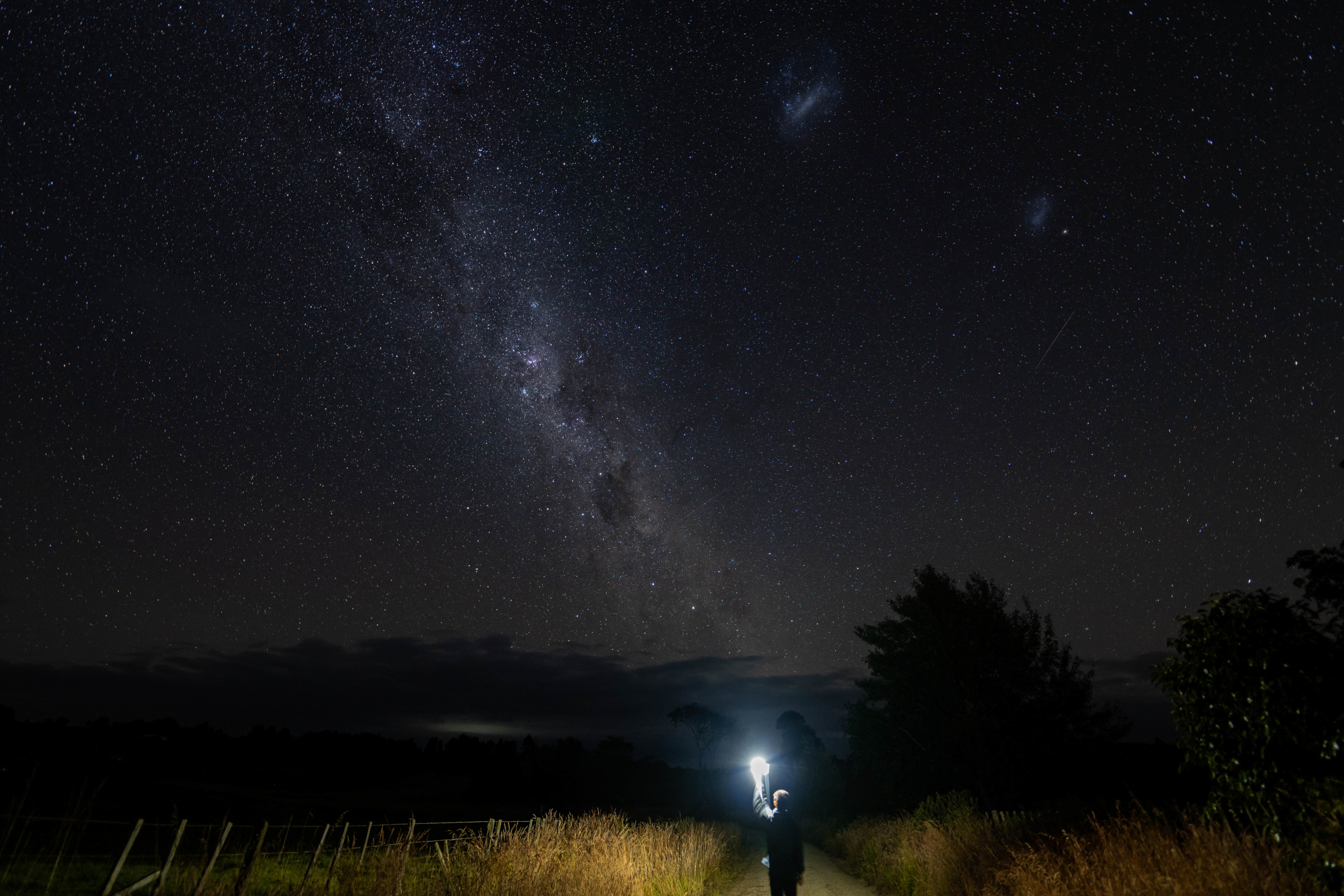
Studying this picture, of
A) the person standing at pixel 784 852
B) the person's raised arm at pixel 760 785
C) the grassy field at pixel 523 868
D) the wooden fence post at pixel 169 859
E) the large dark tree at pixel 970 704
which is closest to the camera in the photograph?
the wooden fence post at pixel 169 859

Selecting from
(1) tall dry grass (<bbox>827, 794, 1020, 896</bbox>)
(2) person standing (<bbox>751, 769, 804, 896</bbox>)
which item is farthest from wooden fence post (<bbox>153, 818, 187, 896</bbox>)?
(1) tall dry grass (<bbox>827, 794, 1020, 896</bbox>)

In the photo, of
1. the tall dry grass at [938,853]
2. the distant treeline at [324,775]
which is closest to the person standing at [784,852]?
the tall dry grass at [938,853]

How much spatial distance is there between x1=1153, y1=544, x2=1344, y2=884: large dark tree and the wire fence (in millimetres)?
8045

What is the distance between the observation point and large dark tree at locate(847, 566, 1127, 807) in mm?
24922

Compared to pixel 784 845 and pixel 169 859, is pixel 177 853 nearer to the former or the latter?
pixel 169 859

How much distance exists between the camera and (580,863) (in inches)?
371

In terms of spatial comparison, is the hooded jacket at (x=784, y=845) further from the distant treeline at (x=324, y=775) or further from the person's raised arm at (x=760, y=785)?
the distant treeline at (x=324, y=775)

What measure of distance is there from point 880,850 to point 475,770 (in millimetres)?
92469

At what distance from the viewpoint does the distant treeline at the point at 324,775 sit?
43844 mm

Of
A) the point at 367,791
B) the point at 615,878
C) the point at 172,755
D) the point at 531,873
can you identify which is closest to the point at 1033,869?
the point at 615,878

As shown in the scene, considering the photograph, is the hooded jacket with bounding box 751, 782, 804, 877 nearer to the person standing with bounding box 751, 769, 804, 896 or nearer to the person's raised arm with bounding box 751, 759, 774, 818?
the person standing with bounding box 751, 769, 804, 896

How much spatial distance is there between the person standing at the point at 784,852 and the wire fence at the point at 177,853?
4055 millimetres

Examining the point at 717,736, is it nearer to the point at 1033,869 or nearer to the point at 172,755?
the point at 172,755

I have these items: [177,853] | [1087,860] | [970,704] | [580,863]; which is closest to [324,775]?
[177,853]
